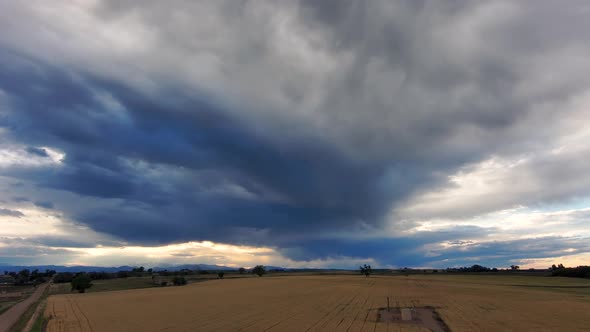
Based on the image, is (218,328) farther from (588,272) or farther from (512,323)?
(588,272)

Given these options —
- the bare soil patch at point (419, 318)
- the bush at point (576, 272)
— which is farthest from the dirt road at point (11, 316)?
the bush at point (576, 272)

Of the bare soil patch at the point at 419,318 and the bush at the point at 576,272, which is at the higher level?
the bush at the point at 576,272

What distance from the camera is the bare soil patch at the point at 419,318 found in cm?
3319

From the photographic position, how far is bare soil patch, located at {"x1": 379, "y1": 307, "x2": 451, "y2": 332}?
33188 millimetres

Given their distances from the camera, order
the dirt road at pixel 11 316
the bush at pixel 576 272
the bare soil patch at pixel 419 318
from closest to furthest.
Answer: the bare soil patch at pixel 419 318
the dirt road at pixel 11 316
the bush at pixel 576 272

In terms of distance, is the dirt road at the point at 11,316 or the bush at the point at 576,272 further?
the bush at the point at 576,272

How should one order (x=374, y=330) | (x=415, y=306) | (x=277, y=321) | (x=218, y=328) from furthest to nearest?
(x=415, y=306) < (x=277, y=321) < (x=218, y=328) < (x=374, y=330)

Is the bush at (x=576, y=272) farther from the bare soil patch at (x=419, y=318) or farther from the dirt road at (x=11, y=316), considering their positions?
the dirt road at (x=11, y=316)

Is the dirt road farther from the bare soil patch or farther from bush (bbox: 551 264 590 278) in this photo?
bush (bbox: 551 264 590 278)

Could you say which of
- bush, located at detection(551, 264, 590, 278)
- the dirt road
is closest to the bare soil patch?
the dirt road

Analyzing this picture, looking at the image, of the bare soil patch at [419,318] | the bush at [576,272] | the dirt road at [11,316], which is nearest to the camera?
the bare soil patch at [419,318]

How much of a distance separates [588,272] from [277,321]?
167 meters

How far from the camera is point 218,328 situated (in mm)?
34250

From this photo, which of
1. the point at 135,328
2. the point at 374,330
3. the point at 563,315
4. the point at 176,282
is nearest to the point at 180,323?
the point at 135,328
